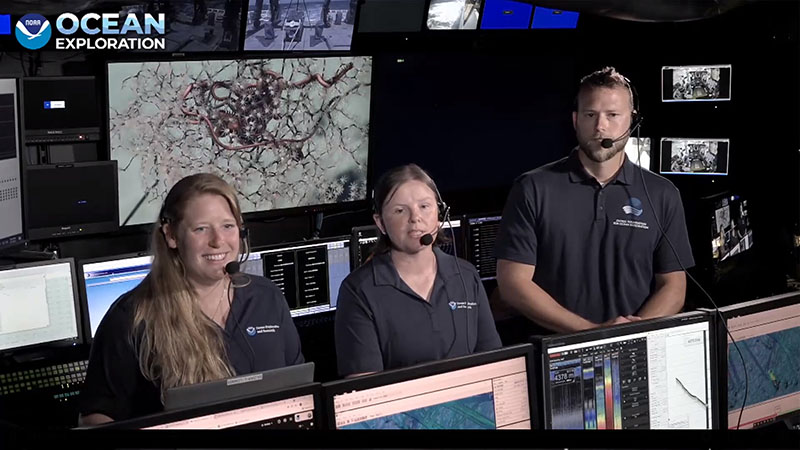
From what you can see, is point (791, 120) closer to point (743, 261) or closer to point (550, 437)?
point (743, 261)

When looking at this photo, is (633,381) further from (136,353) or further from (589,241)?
(136,353)

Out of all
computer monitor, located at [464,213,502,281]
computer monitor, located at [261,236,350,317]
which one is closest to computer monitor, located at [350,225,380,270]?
computer monitor, located at [261,236,350,317]

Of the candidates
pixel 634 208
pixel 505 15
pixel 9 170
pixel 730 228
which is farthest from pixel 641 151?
pixel 9 170

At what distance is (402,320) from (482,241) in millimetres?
2832

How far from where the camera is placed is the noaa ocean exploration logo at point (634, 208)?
3.16 m

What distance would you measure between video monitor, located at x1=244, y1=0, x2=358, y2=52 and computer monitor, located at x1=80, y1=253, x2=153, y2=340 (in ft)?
5.77

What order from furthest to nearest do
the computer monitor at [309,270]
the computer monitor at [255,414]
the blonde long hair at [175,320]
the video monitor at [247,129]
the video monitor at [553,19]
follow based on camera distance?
the video monitor at [553,19]
the video monitor at [247,129]
the computer monitor at [309,270]
the blonde long hair at [175,320]
the computer monitor at [255,414]

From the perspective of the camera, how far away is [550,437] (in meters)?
0.78

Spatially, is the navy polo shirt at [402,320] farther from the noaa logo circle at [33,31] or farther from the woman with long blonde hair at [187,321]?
the noaa logo circle at [33,31]

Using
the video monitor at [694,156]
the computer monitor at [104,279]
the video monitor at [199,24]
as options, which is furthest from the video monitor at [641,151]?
the computer monitor at [104,279]

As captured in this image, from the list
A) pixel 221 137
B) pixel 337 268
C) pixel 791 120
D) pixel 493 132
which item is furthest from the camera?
pixel 493 132

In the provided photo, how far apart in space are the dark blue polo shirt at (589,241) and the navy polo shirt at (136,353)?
87 cm

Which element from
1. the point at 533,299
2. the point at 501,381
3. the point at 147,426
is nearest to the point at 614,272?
the point at 533,299

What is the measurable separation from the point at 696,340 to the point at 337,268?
279cm
